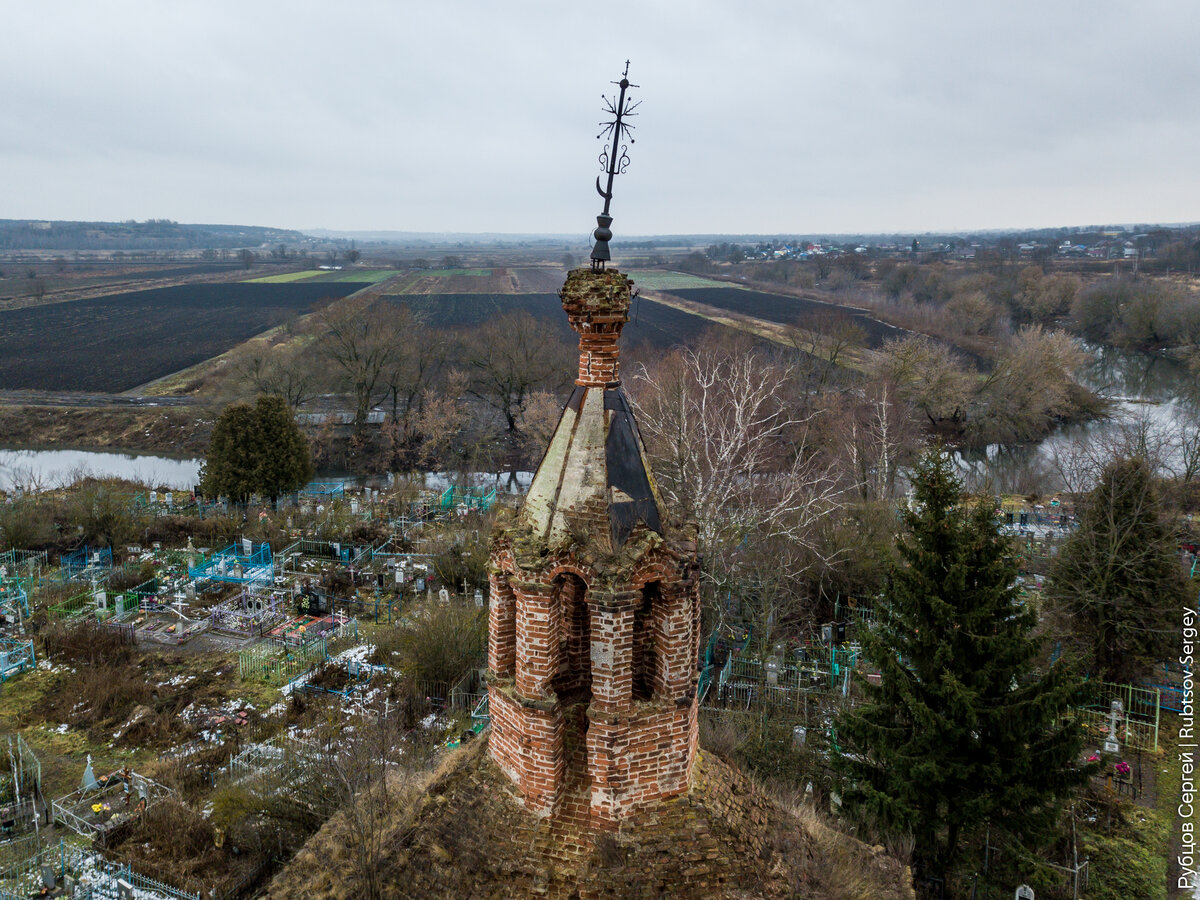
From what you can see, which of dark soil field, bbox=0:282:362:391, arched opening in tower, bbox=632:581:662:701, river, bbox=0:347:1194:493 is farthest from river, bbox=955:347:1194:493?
dark soil field, bbox=0:282:362:391

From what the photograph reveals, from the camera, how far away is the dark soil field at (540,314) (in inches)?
2544

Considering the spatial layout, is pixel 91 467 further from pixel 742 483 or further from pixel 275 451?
pixel 742 483

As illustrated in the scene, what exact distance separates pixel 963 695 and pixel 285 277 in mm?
150504

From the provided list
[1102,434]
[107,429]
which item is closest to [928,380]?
[1102,434]

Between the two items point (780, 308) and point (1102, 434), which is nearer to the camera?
point (1102, 434)

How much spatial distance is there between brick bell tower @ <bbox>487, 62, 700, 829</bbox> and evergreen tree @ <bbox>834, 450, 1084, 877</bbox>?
6996mm

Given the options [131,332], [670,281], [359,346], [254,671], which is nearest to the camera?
[254,671]

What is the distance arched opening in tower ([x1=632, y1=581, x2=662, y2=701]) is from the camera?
6.11 metres

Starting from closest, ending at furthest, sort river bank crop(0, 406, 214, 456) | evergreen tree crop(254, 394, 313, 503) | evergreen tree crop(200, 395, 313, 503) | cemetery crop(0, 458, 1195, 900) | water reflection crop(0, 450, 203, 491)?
cemetery crop(0, 458, 1195, 900), evergreen tree crop(200, 395, 313, 503), evergreen tree crop(254, 394, 313, 503), water reflection crop(0, 450, 203, 491), river bank crop(0, 406, 214, 456)

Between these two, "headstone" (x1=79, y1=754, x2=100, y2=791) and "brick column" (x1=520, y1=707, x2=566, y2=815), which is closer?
"brick column" (x1=520, y1=707, x2=566, y2=815)

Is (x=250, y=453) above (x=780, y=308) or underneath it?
underneath

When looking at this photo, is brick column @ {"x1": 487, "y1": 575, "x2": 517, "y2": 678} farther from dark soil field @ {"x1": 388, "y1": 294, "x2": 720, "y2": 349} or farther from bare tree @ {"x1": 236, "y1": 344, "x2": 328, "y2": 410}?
dark soil field @ {"x1": 388, "y1": 294, "x2": 720, "y2": 349}

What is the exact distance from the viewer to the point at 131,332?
81.6 m

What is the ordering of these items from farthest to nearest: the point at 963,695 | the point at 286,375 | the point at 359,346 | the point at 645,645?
1. the point at 359,346
2. the point at 286,375
3. the point at 963,695
4. the point at 645,645
